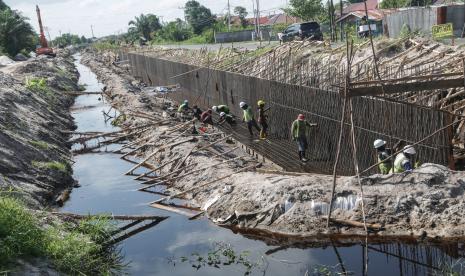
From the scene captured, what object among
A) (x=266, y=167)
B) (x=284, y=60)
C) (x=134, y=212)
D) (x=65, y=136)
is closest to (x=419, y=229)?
(x=266, y=167)

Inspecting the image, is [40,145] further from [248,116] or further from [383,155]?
[383,155]

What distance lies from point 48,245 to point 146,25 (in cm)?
9822

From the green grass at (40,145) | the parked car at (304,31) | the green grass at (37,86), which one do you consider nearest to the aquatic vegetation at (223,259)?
the green grass at (40,145)

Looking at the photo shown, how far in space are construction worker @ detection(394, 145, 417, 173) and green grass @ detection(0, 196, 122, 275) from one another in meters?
6.93

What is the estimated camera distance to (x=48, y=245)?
9.32 m

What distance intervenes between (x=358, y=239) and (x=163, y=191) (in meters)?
7.28

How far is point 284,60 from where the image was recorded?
19891 mm

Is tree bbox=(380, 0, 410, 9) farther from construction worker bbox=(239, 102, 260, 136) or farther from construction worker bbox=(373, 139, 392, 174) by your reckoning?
construction worker bbox=(373, 139, 392, 174)

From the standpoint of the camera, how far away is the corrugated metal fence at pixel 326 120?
38.3ft

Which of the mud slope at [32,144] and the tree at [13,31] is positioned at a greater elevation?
the tree at [13,31]

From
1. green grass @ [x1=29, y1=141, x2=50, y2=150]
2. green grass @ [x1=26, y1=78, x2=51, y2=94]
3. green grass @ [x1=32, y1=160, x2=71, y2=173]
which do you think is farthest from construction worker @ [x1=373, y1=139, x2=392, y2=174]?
green grass @ [x1=26, y1=78, x2=51, y2=94]

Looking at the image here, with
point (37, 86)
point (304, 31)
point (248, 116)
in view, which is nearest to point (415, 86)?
point (248, 116)

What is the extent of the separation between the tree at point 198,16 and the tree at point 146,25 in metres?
12.9

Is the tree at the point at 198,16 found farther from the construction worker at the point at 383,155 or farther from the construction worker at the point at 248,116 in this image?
the construction worker at the point at 383,155
